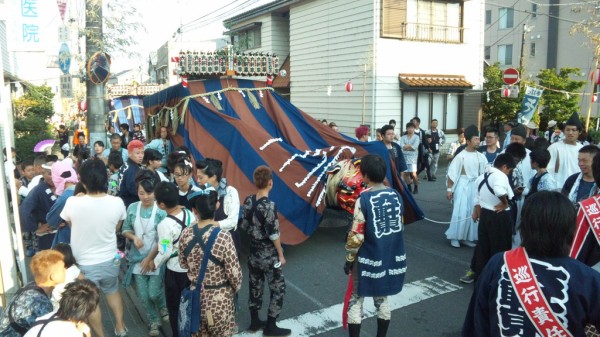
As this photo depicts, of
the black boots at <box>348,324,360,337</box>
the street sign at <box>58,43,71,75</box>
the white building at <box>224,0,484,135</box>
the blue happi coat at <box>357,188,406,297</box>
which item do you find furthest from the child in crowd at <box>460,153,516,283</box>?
the white building at <box>224,0,484,135</box>

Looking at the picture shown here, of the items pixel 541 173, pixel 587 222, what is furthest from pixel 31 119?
pixel 587 222

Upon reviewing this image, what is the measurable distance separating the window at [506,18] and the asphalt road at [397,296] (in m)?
27.7

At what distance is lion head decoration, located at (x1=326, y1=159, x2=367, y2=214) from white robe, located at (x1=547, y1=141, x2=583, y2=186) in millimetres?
2643

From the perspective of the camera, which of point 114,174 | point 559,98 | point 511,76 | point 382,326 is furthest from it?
point 559,98

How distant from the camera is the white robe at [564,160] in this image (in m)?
6.39

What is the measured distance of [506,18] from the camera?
31.1 metres

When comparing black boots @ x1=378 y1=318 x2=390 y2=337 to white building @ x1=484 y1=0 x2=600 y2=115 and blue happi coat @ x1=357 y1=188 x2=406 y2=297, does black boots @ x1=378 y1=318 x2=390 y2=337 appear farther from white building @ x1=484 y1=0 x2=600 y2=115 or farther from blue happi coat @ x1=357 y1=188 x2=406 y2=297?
white building @ x1=484 y1=0 x2=600 y2=115

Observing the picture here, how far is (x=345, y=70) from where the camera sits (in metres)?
17.1

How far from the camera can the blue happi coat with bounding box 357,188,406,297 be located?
3746 mm

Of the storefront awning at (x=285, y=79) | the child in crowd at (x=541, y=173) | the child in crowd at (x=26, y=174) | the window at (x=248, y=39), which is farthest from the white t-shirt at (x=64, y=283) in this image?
the window at (x=248, y=39)

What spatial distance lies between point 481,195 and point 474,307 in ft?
10.7

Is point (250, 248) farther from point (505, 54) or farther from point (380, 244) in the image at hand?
point (505, 54)

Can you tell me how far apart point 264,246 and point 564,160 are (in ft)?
15.0

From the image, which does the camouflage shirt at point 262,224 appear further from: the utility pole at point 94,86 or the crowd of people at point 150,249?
the utility pole at point 94,86
